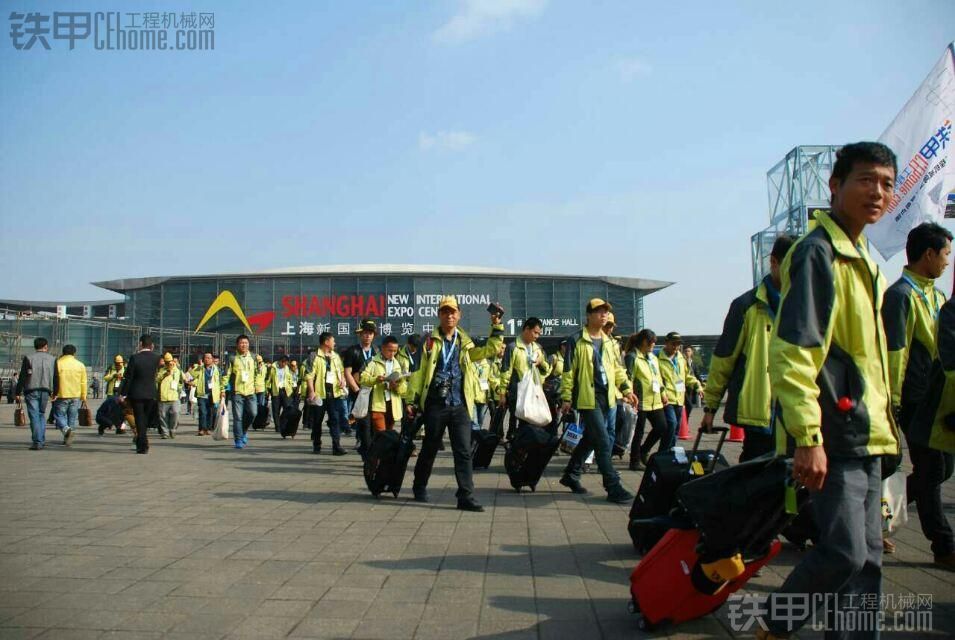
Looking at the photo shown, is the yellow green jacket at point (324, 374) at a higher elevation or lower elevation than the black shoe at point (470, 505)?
higher

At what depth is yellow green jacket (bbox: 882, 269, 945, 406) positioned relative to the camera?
4414 millimetres

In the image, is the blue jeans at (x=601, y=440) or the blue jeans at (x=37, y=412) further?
the blue jeans at (x=37, y=412)

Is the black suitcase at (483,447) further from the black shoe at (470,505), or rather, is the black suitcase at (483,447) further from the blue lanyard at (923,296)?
the blue lanyard at (923,296)

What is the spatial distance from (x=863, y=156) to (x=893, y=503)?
268 centimetres

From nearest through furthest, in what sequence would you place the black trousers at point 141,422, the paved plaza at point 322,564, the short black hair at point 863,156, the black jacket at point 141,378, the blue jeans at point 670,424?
the short black hair at point 863,156 < the paved plaza at point 322,564 < the blue jeans at point 670,424 < the black jacket at point 141,378 < the black trousers at point 141,422

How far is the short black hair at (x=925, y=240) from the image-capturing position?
4.61m

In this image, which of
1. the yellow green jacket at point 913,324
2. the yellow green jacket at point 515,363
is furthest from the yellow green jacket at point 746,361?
the yellow green jacket at point 515,363

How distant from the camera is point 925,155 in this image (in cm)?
766

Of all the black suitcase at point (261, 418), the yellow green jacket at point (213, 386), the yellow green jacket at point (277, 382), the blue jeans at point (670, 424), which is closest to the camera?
the blue jeans at point (670, 424)

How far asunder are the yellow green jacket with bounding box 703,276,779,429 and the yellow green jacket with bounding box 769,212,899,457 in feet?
6.97

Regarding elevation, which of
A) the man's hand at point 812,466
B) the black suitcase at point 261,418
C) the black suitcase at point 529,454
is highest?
the man's hand at point 812,466

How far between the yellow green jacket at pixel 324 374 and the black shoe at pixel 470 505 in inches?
202

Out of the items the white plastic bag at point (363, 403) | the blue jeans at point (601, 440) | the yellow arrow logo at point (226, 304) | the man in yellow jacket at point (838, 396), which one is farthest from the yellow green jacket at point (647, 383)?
the yellow arrow logo at point (226, 304)

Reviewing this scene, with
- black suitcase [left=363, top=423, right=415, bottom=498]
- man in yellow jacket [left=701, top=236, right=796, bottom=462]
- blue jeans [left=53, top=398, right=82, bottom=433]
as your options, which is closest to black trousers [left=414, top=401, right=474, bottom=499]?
black suitcase [left=363, top=423, right=415, bottom=498]
